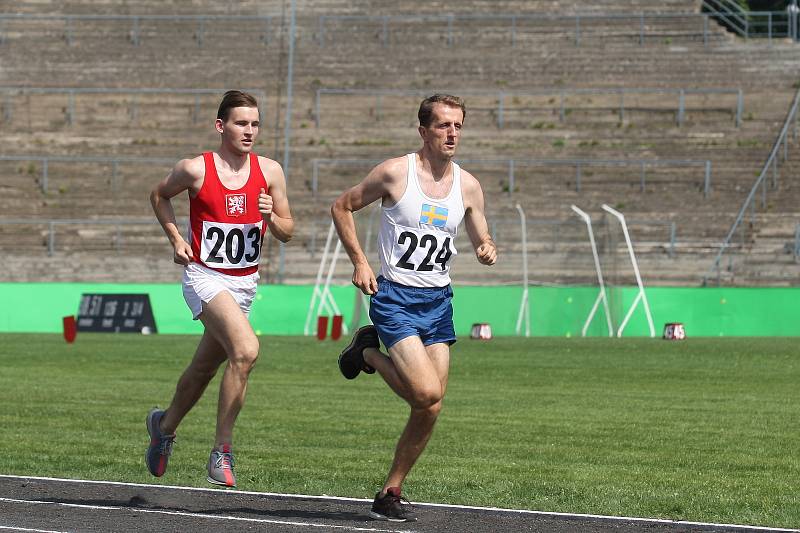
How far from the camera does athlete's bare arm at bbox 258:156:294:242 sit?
959 cm

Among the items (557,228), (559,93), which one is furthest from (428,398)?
(559,93)

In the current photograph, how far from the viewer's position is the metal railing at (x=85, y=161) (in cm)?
4347

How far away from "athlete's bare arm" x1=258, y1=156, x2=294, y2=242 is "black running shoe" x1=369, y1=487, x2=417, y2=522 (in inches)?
68.9

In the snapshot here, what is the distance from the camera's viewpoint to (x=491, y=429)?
14.8 metres

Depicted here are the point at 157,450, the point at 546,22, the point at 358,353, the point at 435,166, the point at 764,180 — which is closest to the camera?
the point at 435,166

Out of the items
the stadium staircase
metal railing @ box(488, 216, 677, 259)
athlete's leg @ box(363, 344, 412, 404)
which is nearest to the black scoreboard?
the stadium staircase

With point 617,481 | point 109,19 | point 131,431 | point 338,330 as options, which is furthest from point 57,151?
point 617,481

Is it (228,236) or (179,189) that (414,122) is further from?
(228,236)

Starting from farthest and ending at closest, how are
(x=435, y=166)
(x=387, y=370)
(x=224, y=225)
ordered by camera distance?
1. (x=224, y=225)
2. (x=435, y=166)
3. (x=387, y=370)

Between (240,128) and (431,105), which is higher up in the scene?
(431,105)

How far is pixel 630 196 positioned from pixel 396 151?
6.63 meters

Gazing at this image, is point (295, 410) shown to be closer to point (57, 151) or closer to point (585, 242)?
point (585, 242)

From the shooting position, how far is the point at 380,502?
8.87 metres

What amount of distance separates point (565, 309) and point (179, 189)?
23777mm
